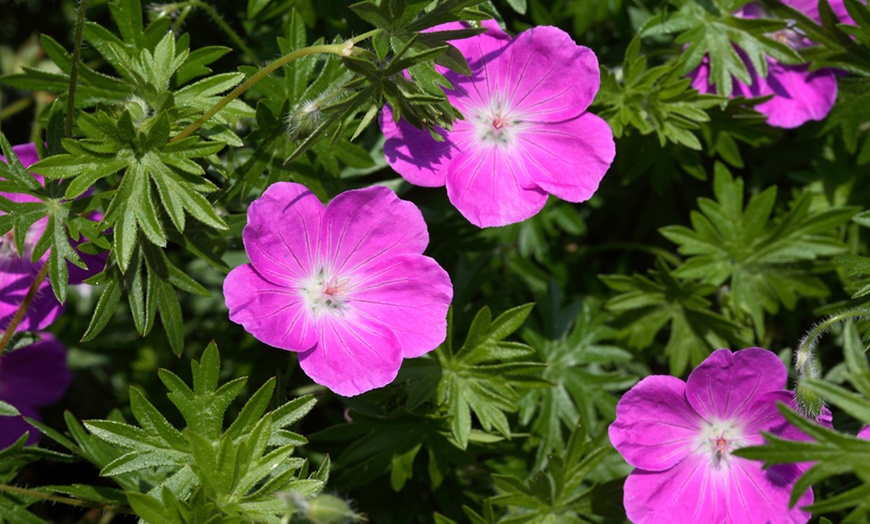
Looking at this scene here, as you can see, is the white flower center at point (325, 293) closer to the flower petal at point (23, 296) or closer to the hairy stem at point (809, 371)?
the flower petal at point (23, 296)

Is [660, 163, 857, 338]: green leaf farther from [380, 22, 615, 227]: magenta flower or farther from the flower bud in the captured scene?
the flower bud

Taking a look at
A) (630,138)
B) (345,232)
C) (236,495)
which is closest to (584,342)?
(630,138)

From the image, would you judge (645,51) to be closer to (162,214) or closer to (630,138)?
(630,138)

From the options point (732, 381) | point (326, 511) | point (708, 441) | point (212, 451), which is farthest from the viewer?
point (708, 441)

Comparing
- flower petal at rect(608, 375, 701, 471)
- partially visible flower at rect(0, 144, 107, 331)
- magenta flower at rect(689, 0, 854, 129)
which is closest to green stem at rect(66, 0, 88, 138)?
partially visible flower at rect(0, 144, 107, 331)

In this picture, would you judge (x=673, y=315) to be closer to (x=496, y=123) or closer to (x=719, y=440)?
(x=719, y=440)

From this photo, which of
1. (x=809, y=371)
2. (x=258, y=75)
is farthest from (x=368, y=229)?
(x=809, y=371)

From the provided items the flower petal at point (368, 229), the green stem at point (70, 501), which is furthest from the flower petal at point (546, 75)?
the green stem at point (70, 501)
